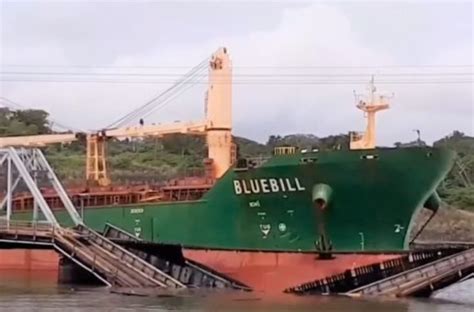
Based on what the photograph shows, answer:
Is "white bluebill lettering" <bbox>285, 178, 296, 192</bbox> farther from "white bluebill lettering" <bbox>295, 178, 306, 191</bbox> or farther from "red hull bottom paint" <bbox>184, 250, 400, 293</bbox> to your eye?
"red hull bottom paint" <bbox>184, 250, 400, 293</bbox>

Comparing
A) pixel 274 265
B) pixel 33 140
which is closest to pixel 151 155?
pixel 33 140

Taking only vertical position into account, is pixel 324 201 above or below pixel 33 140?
below

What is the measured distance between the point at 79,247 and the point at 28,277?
11.8 feet

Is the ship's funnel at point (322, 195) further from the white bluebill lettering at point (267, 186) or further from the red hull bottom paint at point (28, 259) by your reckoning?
the red hull bottom paint at point (28, 259)

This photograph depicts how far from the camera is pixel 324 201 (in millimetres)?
31422

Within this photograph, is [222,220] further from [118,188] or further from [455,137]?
[455,137]

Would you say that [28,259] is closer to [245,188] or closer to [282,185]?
[245,188]

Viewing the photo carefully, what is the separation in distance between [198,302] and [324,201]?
7.26 meters

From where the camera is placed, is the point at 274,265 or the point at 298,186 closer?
the point at 274,265

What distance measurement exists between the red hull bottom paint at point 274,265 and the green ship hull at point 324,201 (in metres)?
0.65

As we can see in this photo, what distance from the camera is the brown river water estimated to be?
2450 centimetres

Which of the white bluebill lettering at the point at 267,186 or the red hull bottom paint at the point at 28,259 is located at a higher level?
the white bluebill lettering at the point at 267,186

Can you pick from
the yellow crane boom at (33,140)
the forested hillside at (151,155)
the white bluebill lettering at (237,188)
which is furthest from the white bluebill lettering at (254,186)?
the forested hillside at (151,155)

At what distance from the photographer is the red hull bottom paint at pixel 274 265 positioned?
97.1 feet
